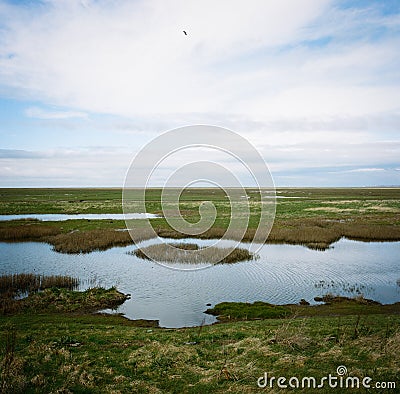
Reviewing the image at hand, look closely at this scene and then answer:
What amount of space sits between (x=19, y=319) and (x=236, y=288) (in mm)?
13910

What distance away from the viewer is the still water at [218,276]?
67.3ft

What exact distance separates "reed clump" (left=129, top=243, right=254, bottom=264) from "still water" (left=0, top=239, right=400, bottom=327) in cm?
146

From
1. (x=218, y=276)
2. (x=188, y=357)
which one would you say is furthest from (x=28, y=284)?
(x=188, y=357)

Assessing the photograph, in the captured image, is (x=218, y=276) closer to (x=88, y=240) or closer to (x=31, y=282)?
(x=31, y=282)

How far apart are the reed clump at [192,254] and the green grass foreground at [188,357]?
17.0 m

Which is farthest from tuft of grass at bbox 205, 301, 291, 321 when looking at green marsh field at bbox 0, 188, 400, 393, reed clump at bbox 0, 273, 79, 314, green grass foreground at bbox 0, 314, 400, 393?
reed clump at bbox 0, 273, 79, 314

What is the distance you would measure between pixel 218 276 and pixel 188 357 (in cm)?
1601

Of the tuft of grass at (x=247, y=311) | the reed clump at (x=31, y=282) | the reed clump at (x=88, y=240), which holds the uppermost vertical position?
the reed clump at (x=88, y=240)

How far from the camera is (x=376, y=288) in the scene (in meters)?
23.2

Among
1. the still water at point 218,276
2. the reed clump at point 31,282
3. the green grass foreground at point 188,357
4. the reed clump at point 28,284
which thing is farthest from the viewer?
the reed clump at point 31,282

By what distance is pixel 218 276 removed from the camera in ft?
86.1

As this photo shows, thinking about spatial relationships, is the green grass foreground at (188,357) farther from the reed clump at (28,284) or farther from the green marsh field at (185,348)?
the reed clump at (28,284)

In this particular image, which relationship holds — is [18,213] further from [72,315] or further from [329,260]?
[329,260]

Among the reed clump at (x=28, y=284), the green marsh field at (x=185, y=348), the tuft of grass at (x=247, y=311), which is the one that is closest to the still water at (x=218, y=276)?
the tuft of grass at (x=247, y=311)
